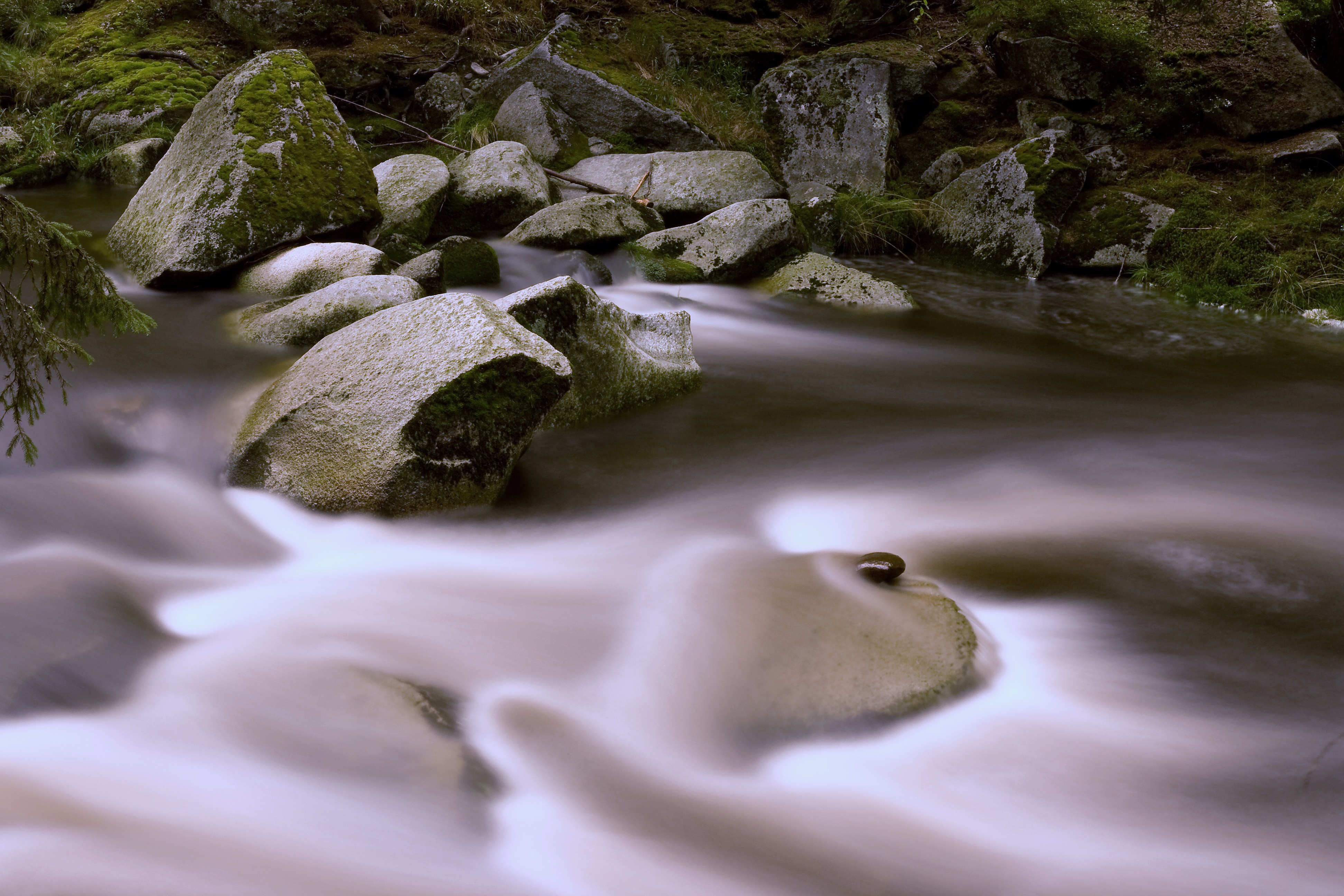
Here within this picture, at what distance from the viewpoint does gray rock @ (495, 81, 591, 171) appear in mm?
10164

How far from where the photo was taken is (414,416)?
11.7ft

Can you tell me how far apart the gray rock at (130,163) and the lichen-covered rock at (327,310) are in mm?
5450

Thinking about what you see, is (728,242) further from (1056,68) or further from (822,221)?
(1056,68)

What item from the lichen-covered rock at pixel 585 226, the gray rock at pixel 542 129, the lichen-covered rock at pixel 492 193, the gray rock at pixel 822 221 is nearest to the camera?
the lichen-covered rock at pixel 585 226

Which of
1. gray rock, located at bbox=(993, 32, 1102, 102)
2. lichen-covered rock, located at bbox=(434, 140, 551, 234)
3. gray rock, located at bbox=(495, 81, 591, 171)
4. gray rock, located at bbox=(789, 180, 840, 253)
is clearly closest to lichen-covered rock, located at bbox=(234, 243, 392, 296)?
lichen-covered rock, located at bbox=(434, 140, 551, 234)

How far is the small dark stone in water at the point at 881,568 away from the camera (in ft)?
10.3

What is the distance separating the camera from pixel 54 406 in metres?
4.13

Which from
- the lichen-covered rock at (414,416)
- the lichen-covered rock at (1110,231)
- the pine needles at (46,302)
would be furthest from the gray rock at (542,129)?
the pine needles at (46,302)

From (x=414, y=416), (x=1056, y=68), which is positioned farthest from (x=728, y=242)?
(x=1056, y=68)

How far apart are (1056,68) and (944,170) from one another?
2.06 metres

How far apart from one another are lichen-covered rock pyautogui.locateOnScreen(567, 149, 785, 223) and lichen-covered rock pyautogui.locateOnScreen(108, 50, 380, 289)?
322cm

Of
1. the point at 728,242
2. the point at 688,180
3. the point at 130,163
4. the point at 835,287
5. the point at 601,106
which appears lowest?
the point at 835,287

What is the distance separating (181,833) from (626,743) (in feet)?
3.75

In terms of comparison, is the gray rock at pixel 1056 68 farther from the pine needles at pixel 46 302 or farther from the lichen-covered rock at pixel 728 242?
the pine needles at pixel 46 302
